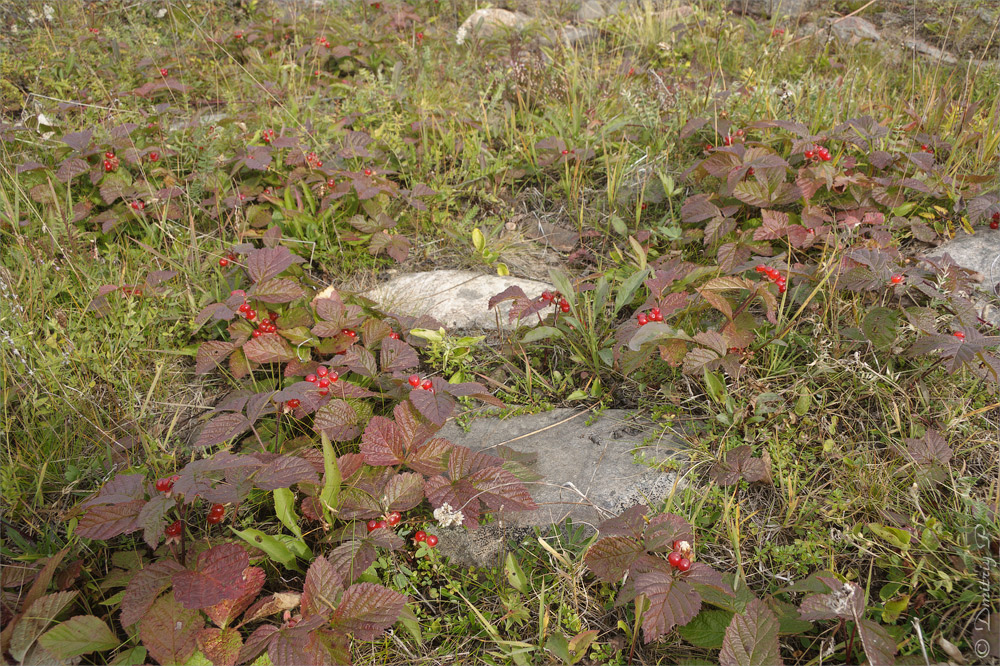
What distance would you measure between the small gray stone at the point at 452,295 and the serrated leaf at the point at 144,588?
4.26 feet

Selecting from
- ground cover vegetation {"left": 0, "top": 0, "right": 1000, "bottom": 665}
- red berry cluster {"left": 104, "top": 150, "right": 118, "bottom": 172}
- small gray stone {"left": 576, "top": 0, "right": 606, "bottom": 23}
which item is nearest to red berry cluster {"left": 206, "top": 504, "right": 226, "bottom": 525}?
ground cover vegetation {"left": 0, "top": 0, "right": 1000, "bottom": 665}

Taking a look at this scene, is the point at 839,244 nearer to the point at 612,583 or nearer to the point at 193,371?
the point at 612,583

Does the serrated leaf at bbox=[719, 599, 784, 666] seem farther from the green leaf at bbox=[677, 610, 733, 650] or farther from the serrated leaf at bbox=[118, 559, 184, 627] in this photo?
the serrated leaf at bbox=[118, 559, 184, 627]

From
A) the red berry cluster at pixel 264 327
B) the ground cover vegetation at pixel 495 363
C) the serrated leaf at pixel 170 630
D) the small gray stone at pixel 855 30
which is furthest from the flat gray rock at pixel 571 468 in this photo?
the small gray stone at pixel 855 30

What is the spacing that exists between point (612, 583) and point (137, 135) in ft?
10.7

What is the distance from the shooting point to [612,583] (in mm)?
1534

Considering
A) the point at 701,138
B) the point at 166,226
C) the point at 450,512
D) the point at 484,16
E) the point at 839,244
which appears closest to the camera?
the point at 450,512

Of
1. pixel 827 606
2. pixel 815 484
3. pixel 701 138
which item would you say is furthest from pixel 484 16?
pixel 827 606

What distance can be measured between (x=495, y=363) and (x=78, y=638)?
1505mm

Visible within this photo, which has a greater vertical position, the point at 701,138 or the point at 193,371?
the point at 701,138

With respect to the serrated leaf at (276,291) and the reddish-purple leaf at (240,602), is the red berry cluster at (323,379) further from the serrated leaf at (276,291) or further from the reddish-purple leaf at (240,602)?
the reddish-purple leaf at (240,602)

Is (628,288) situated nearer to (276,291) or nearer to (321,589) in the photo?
(276,291)

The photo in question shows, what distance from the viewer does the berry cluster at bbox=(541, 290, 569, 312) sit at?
226cm

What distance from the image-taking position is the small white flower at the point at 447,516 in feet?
4.94
